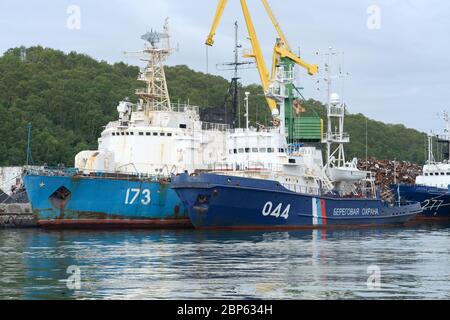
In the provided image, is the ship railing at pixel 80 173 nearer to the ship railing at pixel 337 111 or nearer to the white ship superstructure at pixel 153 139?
the white ship superstructure at pixel 153 139

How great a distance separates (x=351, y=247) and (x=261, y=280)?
38.4 ft

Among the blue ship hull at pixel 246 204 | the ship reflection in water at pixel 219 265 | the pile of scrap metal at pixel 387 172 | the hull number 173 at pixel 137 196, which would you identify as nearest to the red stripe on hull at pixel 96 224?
the hull number 173 at pixel 137 196

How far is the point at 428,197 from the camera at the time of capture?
61.0m

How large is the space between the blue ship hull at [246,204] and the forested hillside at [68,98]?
34.0 m

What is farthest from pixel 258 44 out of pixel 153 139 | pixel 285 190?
pixel 285 190

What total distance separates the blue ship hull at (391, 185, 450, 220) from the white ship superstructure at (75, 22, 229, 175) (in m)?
17.0

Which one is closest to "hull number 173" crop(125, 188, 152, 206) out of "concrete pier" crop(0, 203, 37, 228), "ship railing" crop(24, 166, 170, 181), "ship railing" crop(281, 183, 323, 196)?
"ship railing" crop(24, 166, 170, 181)

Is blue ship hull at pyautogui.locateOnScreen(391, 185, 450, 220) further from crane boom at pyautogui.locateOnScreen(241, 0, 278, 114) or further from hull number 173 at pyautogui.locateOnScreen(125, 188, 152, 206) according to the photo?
hull number 173 at pyautogui.locateOnScreen(125, 188, 152, 206)

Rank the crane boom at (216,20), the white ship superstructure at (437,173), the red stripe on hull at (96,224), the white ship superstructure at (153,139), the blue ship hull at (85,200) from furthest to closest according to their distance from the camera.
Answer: the white ship superstructure at (437,173), the crane boom at (216,20), the white ship superstructure at (153,139), the red stripe on hull at (96,224), the blue ship hull at (85,200)

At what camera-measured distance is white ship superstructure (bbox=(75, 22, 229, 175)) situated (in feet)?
158

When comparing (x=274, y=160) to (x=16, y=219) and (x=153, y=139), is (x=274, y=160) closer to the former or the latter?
(x=153, y=139)

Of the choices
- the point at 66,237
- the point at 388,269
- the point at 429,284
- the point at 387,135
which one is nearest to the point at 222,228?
the point at 66,237

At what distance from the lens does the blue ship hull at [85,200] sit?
42.2 m

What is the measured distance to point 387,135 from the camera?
140 meters
